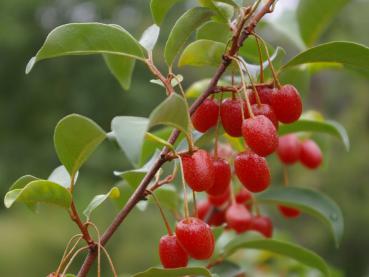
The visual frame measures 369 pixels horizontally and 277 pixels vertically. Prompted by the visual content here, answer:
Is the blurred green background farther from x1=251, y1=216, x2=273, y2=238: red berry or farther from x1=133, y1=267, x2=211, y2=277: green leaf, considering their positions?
x1=133, y1=267, x2=211, y2=277: green leaf

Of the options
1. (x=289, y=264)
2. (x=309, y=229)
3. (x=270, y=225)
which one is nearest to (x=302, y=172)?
(x=309, y=229)

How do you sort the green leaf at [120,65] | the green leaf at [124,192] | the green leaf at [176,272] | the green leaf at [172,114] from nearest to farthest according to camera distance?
the green leaf at [172,114]
the green leaf at [176,272]
the green leaf at [120,65]
the green leaf at [124,192]

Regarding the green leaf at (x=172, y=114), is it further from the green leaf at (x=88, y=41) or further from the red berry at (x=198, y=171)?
the green leaf at (x=88, y=41)

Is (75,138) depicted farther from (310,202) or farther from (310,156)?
(310,156)

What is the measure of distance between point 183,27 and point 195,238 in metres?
0.25

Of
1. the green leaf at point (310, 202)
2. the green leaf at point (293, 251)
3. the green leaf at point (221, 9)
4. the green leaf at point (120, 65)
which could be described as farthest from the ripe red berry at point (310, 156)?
the green leaf at point (221, 9)

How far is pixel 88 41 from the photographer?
806 mm

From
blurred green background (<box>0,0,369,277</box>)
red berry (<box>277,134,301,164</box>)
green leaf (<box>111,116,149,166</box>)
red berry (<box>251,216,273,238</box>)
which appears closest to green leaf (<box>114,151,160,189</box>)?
green leaf (<box>111,116,149,166</box>)

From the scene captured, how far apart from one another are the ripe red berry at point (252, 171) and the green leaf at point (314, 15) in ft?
1.65

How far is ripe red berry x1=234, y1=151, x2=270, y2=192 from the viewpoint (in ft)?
2.45

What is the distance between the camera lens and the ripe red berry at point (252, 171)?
75cm

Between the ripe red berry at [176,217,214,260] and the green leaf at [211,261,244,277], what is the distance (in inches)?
15.0

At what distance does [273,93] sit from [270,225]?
17.6 inches

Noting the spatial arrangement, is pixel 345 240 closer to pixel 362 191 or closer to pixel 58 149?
pixel 362 191
